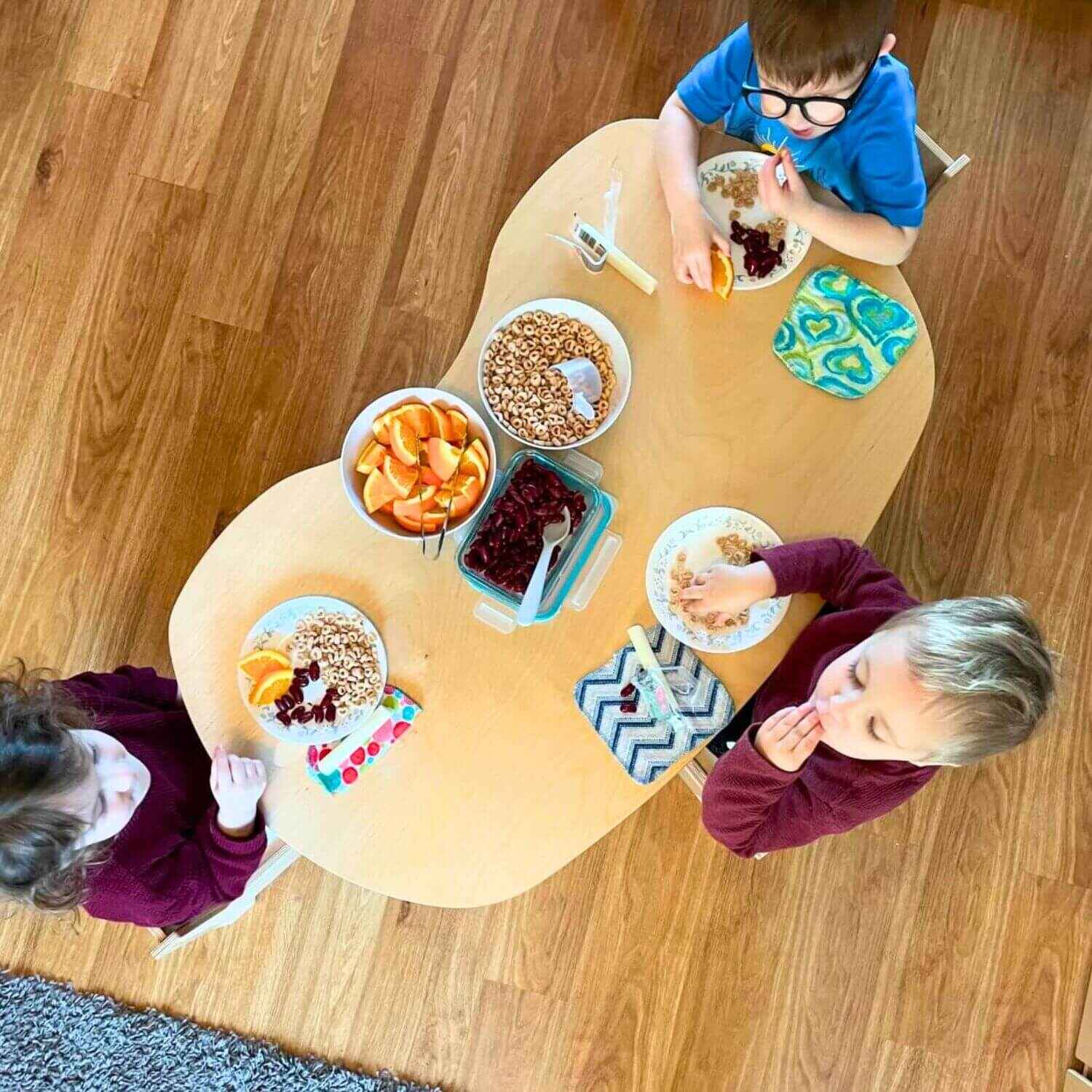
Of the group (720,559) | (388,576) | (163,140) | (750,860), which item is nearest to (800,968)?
(750,860)

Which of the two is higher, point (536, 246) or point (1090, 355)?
point (1090, 355)

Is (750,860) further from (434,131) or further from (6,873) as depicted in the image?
(434,131)

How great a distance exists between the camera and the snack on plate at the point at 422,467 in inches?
42.7

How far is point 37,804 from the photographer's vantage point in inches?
38.5

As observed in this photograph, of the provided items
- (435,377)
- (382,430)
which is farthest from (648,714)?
(435,377)

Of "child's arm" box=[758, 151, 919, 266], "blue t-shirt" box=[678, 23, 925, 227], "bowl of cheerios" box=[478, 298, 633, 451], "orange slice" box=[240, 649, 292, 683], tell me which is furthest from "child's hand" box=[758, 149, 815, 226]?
"orange slice" box=[240, 649, 292, 683]

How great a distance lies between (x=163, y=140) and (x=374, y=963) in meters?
1.77

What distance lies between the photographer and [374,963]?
170 centimetres

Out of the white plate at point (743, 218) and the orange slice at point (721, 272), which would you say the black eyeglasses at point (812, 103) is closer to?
the white plate at point (743, 218)

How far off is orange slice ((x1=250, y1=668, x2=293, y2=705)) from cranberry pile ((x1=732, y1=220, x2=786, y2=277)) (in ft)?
2.68

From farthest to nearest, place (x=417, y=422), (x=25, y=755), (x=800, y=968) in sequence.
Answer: (x=800, y=968), (x=417, y=422), (x=25, y=755)

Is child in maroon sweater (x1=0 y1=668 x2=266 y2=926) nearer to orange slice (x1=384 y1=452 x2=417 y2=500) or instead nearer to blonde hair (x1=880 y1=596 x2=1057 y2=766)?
orange slice (x1=384 y1=452 x2=417 y2=500)

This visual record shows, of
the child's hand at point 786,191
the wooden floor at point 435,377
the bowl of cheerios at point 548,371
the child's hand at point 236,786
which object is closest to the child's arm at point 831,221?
the child's hand at point 786,191

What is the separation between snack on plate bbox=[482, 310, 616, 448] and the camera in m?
1.13
